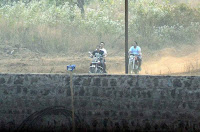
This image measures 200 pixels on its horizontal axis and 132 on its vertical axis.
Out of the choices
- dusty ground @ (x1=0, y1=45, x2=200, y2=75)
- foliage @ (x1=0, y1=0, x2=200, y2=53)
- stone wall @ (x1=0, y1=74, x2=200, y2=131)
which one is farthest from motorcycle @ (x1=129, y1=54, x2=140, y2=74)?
stone wall @ (x1=0, y1=74, x2=200, y2=131)

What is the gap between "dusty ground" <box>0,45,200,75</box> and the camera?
1086 inches

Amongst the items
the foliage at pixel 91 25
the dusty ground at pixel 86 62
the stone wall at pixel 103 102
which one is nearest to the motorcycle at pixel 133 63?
the dusty ground at pixel 86 62

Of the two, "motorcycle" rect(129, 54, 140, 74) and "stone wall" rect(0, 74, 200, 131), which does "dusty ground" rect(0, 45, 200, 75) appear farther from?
"stone wall" rect(0, 74, 200, 131)

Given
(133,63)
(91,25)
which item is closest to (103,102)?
(133,63)

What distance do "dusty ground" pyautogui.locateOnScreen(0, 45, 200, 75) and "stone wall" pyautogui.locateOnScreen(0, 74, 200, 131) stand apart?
14566 mm

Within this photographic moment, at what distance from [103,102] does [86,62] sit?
1780cm

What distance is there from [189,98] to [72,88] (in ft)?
8.11

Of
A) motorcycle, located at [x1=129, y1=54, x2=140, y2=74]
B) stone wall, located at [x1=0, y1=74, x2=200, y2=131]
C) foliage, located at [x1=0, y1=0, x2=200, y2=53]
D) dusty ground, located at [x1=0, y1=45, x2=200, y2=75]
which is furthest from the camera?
foliage, located at [x1=0, y1=0, x2=200, y2=53]

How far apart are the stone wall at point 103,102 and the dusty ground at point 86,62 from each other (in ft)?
47.8

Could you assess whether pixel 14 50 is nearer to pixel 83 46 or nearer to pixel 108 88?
pixel 83 46

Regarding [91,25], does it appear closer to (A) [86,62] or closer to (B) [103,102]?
(A) [86,62]

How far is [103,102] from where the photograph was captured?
11.7 m

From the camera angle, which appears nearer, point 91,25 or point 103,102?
point 103,102

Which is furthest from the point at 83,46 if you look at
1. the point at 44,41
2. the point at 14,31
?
the point at 14,31
